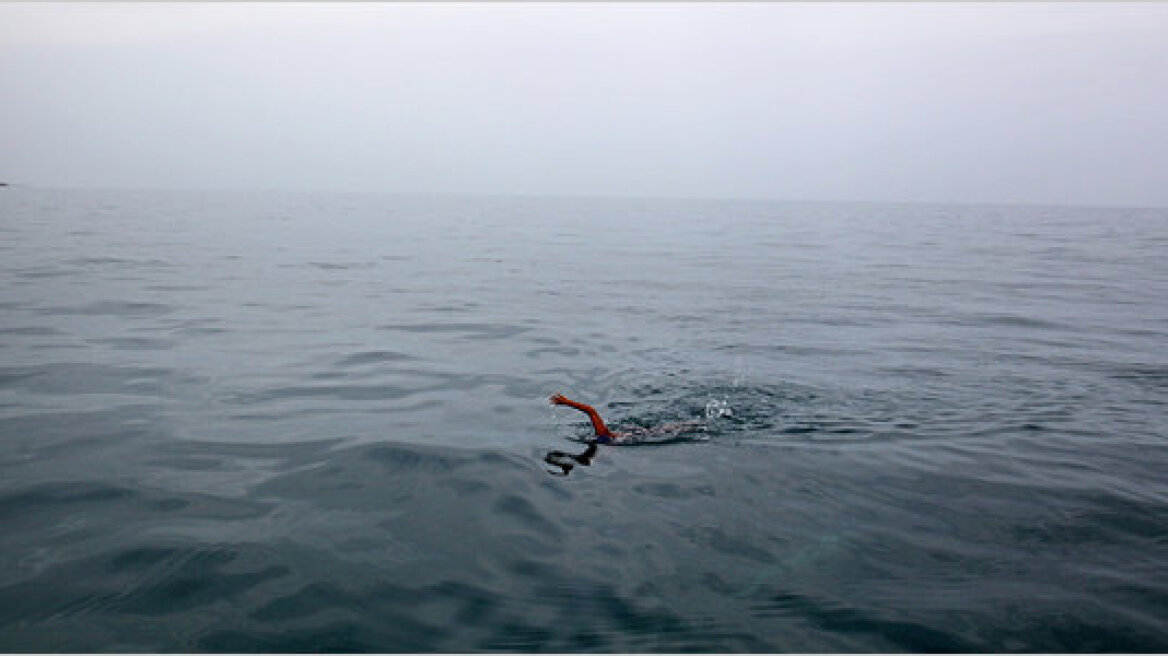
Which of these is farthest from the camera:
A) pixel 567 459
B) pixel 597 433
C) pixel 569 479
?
pixel 597 433

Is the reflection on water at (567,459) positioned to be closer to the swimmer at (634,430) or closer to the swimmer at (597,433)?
the swimmer at (597,433)

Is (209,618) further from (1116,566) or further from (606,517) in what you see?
(1116,566)

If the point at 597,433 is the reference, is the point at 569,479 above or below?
below

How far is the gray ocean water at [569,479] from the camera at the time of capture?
15.5 ft

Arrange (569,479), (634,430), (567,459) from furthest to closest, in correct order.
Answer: (634,430) → (567,459) → (569,479)

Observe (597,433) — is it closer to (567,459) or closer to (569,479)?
(567,459)

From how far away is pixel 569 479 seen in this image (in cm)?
718

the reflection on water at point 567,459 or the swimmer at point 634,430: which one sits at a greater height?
the swimmer at point 634,430

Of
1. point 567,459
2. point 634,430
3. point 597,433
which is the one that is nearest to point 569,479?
point 567,459

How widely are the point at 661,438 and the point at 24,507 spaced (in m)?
5.99

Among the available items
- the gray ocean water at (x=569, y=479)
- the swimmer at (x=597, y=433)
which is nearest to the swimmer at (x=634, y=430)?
the swimmer at (x=597, y=433)

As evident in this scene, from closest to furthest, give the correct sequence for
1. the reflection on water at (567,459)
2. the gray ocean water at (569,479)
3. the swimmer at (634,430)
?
the gray ocean water at (569,479), the reflection on water at (567,459), the swimmer at (634,430)

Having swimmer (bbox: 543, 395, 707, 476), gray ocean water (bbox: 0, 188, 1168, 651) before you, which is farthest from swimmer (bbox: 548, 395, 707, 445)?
gray ocean water (bbox: 0, 188, 1168, 651)

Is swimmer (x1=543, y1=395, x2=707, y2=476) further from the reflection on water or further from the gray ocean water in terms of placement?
the gray ocean water
